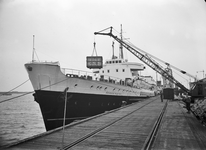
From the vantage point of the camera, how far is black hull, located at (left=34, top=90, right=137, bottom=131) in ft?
48.1

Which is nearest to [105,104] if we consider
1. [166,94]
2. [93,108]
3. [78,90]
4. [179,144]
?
[93,108]

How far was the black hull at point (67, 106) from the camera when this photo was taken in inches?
577

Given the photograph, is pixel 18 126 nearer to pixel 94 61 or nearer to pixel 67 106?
pixel 67 106

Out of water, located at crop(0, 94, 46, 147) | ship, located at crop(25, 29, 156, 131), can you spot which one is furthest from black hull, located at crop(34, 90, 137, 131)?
water, located at crop(0, 94, 46, 147)

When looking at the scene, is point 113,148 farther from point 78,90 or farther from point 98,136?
point 78,90

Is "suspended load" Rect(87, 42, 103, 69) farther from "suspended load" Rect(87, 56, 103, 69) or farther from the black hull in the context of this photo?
the black hull

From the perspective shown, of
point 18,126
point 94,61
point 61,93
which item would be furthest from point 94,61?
point 18,126

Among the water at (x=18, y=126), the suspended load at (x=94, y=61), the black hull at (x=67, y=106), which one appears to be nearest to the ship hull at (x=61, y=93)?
the black hull at (x=67, y=106)

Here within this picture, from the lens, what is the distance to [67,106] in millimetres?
15773

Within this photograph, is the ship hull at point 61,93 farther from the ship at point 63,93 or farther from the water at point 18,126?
the water at point 18,126

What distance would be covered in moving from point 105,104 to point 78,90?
16.5 ft

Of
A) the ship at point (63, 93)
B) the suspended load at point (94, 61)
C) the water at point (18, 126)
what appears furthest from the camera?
the suspended load at point (94, 61)

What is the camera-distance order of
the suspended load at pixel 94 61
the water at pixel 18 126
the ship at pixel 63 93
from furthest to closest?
the suspended load at pixel 94 61
the water at pixel 18 126
the ship at pixel 63 93

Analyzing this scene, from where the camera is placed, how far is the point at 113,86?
71.1 ft
